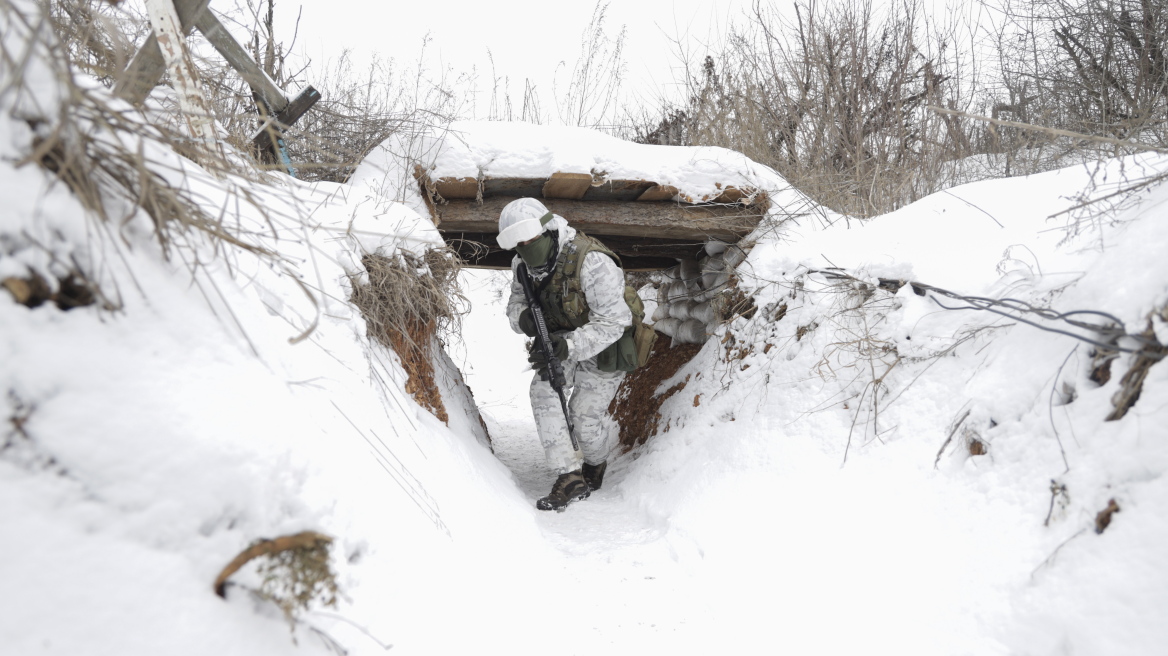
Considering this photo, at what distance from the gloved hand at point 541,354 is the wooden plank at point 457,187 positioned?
925mm

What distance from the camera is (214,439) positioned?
101 centimetres

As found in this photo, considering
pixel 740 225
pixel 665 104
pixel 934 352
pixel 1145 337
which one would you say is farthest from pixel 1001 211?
pixel 665 104

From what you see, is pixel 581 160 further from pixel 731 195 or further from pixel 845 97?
pixel 845 97

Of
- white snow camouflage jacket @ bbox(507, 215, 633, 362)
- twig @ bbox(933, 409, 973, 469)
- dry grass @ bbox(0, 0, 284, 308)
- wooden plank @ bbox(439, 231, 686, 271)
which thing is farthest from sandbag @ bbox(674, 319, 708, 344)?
dry grass @ bbox(0, 0, 284, 308)

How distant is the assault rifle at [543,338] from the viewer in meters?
3.40

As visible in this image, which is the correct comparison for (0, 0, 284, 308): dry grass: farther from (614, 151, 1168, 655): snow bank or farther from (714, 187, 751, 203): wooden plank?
(714, 187, 751, 203): wooden plank

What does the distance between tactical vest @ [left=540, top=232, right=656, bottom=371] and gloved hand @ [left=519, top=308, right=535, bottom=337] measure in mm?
114

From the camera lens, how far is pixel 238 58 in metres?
2.67

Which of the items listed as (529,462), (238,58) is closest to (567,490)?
(529,462)

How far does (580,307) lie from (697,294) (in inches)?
46.6

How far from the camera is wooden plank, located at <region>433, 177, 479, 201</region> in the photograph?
3199mm

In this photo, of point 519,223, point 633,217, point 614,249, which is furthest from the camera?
point 614,249

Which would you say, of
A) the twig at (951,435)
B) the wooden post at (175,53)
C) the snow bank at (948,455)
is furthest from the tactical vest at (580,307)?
the twig at (951,435)

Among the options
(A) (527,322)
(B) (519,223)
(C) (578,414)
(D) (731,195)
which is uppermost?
(D) (731,195)
